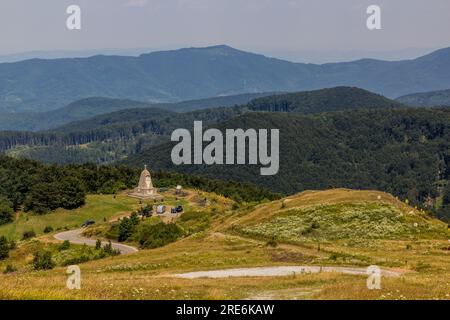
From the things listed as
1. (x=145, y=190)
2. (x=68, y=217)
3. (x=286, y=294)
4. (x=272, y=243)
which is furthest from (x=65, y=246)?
(x=286, y=294)

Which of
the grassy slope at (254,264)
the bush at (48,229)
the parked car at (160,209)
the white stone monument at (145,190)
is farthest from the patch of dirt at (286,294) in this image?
the white stone monument at (145,190)

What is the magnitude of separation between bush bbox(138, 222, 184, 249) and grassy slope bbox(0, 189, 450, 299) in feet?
21.1

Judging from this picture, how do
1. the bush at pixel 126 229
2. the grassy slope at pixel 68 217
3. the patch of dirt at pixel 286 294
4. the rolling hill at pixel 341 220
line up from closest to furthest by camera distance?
1. the patch of dirt at pixel 286 294
2. the rolling hill at pixel 341 220
3. the bush at pixel 126 229
4. the grassy slope at pixel 68 217

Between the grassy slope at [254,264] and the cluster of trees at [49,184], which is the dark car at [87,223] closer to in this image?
the cluster of trees at [49,184]

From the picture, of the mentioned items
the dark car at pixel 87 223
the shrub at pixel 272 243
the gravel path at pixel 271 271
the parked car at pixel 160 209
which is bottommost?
the dark car at pixel 87 223

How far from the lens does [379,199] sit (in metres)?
68.4

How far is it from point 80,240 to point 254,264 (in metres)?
47.4

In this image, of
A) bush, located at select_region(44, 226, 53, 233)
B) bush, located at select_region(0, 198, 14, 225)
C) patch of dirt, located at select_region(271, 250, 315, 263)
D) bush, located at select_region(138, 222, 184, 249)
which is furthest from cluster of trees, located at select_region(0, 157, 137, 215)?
patch of dirt, located at select_region(271, 250, 315, 263)

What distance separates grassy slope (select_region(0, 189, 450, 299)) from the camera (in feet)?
81.1

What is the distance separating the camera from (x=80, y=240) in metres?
83.8

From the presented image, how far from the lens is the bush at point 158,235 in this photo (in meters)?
71.6

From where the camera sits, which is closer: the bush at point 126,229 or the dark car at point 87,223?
the bush at point 126,229

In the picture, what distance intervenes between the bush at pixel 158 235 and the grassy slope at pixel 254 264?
21.1 feet
